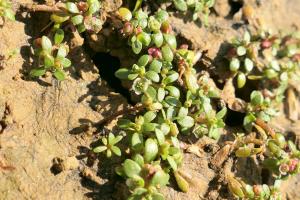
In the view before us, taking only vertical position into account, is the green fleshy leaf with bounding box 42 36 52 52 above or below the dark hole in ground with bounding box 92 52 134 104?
above

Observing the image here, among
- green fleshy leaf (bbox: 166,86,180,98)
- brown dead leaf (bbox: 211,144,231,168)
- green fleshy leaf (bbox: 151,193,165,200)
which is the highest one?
green fleshy leaf (bbox: 166,86,180,98)

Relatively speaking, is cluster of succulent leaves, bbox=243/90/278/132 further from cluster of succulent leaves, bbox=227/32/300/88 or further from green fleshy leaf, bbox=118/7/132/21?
green fleshy leaf, bbox=118/7/132/21

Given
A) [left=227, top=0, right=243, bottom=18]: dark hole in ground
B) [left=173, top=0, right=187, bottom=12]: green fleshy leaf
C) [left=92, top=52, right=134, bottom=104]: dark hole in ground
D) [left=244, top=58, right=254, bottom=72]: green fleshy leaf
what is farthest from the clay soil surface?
[left=227, top=0, right=243, bottom=18]: dark hole in ground

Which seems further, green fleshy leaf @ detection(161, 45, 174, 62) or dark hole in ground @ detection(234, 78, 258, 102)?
dark hole in ground @ detection(234, 78, 258, 102)

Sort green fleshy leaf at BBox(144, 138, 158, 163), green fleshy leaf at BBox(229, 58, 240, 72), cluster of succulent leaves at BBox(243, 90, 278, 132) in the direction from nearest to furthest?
green fleshy leaf at BBox(144, 138, 158, 163) → cluster of succulent leaves at BBox(243, 90, 278, 132) → green fleshy leaf at BBox(229, 58, 240, 72)

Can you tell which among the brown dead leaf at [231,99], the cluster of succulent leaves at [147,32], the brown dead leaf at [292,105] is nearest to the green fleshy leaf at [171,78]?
the cluster of succulent leaves at [147,32]

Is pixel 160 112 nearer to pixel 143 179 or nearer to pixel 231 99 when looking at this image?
pixel 143 179

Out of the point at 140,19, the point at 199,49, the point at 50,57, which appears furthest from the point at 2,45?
the point at 199,49

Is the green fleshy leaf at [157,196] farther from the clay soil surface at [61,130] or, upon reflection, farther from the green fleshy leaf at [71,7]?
the green fleshy leaf at [71,7]
